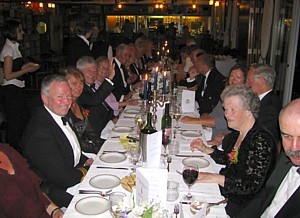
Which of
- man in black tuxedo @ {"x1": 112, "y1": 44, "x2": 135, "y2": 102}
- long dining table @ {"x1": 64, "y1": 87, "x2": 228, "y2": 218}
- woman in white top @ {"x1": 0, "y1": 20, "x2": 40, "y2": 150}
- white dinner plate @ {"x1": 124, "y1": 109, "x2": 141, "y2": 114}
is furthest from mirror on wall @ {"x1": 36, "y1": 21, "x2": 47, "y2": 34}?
long dining table @ {"x1": 64, "y1": 87, "x2": 228, "y2": 218}

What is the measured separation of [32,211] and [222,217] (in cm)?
102

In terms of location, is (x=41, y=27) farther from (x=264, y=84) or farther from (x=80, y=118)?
(x=264, y=84)

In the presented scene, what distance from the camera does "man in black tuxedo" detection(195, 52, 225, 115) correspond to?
4.01 m

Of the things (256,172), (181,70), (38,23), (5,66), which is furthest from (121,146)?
(38,23)

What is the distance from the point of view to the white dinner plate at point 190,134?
2.86 metres

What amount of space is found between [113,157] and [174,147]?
444 mm

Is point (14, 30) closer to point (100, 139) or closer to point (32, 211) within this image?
point (100, 139)

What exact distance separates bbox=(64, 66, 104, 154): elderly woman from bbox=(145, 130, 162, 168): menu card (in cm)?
112

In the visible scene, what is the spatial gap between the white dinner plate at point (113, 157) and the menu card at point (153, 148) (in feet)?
1.52

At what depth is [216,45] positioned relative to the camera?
1220cm

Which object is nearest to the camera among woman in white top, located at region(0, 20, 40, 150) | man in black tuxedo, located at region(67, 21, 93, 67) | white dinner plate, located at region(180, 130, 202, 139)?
white dinner plate, located at region(180, 130, 202, 139)

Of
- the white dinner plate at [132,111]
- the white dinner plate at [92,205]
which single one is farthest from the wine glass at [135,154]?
the white dinner plate at [132,111]

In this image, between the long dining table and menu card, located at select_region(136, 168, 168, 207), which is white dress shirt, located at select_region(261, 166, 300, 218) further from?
menu card, located at select_region(136, 168, 168, 207)

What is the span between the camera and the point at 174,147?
2395 millimetres
